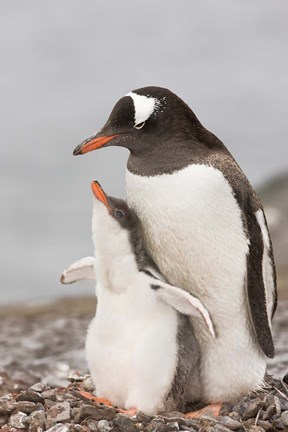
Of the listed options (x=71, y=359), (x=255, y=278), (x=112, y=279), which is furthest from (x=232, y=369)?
(x=71, y=359)

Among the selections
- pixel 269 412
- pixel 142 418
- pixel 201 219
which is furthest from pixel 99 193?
pixel 269 412

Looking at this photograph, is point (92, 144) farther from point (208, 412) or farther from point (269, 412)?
point (269, 412)

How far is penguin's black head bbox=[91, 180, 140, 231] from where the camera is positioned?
5.00m

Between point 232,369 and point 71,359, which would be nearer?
point 232,369

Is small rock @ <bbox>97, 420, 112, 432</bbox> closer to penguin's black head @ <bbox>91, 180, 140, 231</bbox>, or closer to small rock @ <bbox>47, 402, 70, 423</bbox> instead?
small rock @ <bbox>47, 402, 70, 423</bbox>

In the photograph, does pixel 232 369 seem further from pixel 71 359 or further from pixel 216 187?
pixel 71 359

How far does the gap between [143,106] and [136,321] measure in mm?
1154

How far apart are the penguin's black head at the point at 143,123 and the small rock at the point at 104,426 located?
4.70 ft

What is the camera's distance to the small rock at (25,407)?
17.1 ft

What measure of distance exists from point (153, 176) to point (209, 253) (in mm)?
520

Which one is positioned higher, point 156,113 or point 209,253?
point 156,113

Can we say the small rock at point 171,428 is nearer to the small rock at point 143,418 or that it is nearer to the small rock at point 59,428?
the small rock at point 143,418

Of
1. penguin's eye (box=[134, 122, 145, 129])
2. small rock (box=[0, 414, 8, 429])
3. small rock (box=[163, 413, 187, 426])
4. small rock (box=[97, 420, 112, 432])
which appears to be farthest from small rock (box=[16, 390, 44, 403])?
penguin's eye (box=[134, 122, 145, 129])

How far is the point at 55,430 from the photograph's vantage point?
16.0 feet
